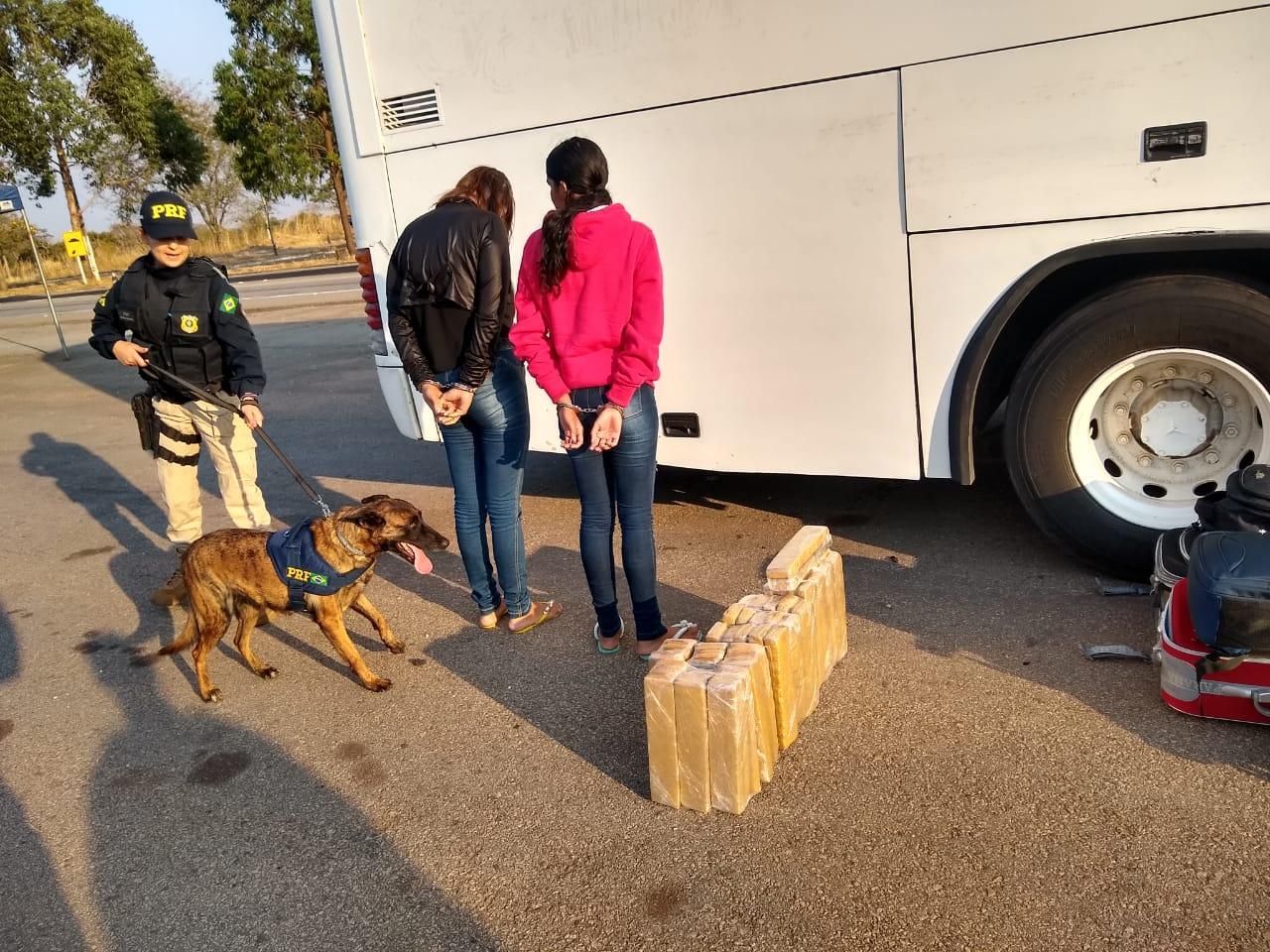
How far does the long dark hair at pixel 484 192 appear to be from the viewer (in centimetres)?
370

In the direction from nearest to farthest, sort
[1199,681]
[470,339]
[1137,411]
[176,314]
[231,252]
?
[1199,681]
[470,339]
[1137,411]
[176,314]
[231,252]

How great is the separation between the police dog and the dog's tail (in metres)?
0.01

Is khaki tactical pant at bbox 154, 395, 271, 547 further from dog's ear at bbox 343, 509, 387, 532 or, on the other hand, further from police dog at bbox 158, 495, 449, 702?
dog's ear at bbox 343, 509, 387, 532

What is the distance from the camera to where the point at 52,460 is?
8727mm

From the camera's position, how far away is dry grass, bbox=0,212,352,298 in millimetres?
39812

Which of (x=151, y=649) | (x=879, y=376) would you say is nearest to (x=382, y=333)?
(x=151, y=649)

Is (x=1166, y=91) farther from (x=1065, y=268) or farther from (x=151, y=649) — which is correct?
(x=151, y=649)

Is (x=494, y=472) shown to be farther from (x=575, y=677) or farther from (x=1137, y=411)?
(x=1137, y=411)

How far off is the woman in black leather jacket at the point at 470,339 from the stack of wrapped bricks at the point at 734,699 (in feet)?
4.13

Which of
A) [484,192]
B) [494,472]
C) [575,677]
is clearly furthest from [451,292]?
[575,677]

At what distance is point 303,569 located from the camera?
12.4 ft

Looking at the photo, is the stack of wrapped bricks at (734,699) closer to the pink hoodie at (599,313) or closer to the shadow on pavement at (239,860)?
the shadow on pavement at (239,860)

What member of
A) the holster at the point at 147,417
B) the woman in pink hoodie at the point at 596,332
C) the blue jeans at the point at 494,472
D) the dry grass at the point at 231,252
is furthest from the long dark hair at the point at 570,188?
the dry grass at the point at 231,252

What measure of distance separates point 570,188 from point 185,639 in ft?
8.68
